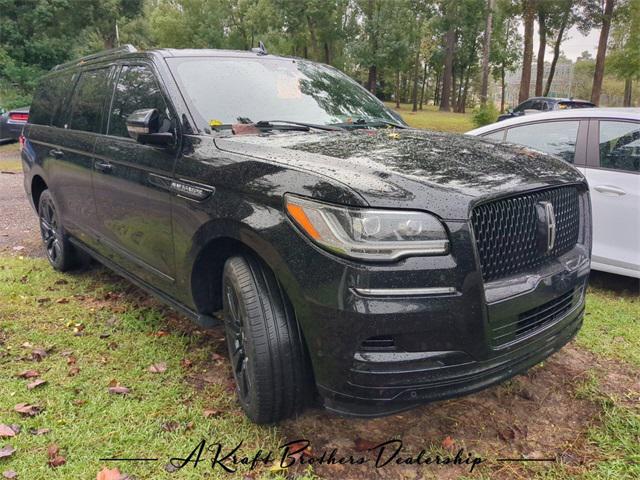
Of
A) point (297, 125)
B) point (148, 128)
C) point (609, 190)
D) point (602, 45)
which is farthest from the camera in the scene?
point (602, 45)

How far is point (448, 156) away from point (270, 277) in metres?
0.98

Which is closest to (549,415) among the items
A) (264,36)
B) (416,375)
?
(416,375)

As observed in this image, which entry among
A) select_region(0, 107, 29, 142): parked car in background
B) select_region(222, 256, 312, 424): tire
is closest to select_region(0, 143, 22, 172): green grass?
select_region(0, 107, 29, 142): parked car in background

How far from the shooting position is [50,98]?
4.88m

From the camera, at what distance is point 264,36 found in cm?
3272

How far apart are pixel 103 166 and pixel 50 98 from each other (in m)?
1.83

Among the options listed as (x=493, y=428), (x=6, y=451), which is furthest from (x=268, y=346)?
(x=6, y=451)

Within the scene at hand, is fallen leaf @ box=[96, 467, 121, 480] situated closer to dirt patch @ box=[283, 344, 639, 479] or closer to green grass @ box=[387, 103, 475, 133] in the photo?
dirt patch @ box=[283, 344, 639, 479]

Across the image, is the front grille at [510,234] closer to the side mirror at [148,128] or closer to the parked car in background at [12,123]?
the side mirror at [148,128]

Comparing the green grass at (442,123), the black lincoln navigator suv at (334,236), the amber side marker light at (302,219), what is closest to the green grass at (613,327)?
the black lincoln navigator suv at (334,236)

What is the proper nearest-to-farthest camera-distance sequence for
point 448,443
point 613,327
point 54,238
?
point 448,443 → point 613,327 → point 54,238

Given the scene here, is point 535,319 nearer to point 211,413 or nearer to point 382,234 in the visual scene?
point 382,234

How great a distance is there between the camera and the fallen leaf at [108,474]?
2.29m

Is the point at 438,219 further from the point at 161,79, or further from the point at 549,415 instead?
the point at 161,79
